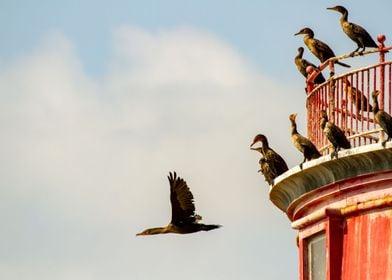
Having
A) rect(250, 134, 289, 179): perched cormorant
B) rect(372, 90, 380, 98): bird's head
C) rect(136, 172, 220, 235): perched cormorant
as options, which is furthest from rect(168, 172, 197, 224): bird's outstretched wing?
rect(372, 90, 380, 98): bird's head

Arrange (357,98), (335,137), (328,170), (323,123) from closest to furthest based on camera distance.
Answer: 1. (335,137)
2. (357,98)
3. (328,170)
4. (323,123)

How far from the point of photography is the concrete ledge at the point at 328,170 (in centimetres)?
2986

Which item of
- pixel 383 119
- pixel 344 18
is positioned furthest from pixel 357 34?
pixel 383 119

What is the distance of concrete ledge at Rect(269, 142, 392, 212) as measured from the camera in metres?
29.9

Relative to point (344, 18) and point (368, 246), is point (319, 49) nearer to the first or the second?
point (344, 18)

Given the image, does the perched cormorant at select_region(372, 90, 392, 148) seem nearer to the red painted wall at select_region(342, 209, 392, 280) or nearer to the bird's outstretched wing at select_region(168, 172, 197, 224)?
the red painted wall at select_region(342, 209, 392, 280)

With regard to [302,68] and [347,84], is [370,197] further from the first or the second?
[302,68]

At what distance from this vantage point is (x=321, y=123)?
31.0 m

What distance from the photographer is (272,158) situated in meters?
32.5

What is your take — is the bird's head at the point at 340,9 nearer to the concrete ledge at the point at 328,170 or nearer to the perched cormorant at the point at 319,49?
the perched cormorant at the point at 319,49

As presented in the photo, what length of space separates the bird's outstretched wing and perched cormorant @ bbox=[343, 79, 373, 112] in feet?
15.4

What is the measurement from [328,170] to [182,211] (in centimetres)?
520

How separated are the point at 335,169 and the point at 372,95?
126 centimetres

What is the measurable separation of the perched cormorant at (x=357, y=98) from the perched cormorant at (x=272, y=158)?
1885 millimetres
